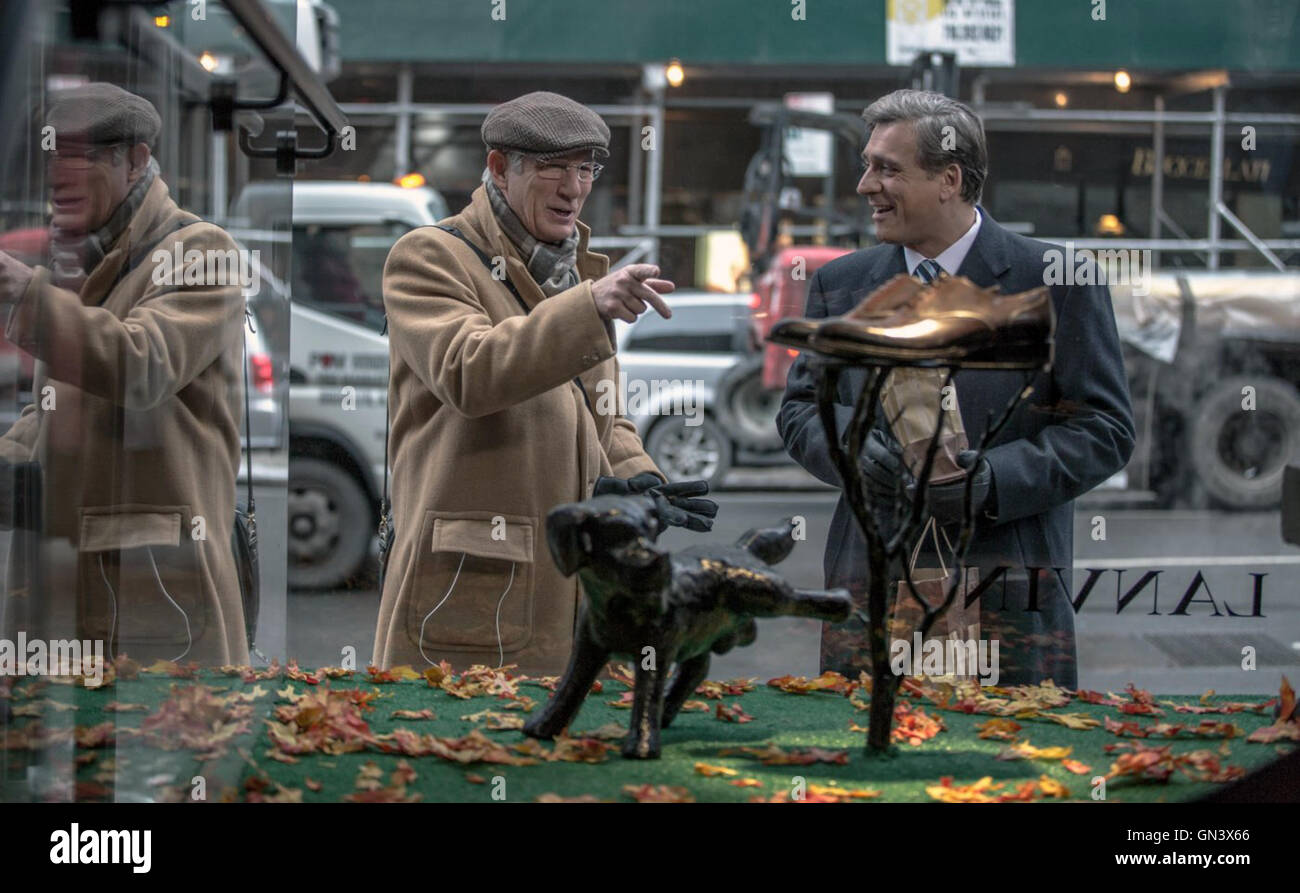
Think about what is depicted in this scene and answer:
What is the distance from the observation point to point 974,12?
224 inches

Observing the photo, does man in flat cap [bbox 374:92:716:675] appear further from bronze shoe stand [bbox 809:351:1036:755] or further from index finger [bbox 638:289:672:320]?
bronze shoe stand [bbox 809:351:1036:755]

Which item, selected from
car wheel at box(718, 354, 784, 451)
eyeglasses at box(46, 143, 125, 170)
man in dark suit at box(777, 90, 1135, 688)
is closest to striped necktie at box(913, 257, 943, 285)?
man in dark suit at box(777, 90, 1135, 688)

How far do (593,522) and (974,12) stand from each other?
14.3 ft

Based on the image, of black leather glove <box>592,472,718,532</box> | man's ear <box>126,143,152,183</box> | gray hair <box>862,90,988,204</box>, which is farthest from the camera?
gray hair <box>862,90,988,204</box>

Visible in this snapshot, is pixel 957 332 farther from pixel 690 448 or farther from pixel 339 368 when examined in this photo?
pixel 690 448

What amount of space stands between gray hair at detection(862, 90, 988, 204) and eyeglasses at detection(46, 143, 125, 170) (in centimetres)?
136

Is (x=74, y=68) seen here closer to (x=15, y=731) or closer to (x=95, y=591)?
(x=95, y=591)

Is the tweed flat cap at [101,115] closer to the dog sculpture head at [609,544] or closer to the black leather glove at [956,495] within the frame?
the dog sculpture head at [609,544]

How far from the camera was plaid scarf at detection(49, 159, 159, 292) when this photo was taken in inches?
69.9

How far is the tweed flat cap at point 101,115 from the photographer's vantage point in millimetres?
1737

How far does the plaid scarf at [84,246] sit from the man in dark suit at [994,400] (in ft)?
3.90

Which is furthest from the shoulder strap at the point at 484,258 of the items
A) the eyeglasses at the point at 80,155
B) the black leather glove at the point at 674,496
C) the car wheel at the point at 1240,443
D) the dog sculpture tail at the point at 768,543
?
the car wheel at the point at 1240,443

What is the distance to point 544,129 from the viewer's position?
106 inches
